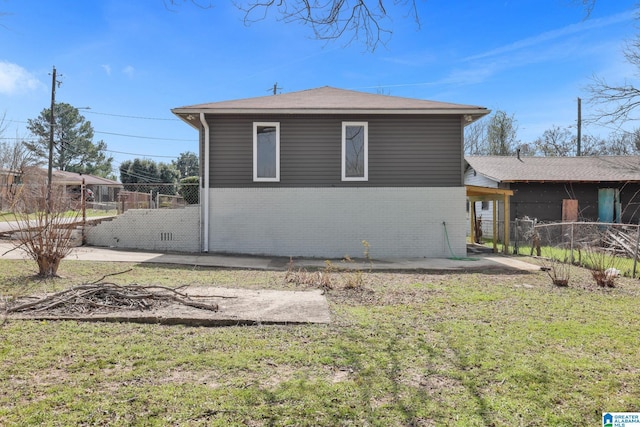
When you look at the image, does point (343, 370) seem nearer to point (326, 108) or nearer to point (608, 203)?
point (326, 108)

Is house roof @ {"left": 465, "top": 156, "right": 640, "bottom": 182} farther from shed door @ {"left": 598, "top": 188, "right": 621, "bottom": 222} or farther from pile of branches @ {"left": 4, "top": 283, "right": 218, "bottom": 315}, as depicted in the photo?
pile of branches @ {"left": 4, "top": 283, "right": 218, "bottom": 315}

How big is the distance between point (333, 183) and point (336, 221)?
113cm

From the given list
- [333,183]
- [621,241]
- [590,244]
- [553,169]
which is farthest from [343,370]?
[553,169]

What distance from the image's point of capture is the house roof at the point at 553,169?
17.4 m

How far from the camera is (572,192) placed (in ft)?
59.4

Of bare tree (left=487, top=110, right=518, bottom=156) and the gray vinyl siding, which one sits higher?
bare tree (left=487, top=110, right=518, bottom=156)

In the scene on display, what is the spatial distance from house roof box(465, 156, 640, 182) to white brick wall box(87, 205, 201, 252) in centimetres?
1324

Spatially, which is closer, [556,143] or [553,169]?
[553,169]

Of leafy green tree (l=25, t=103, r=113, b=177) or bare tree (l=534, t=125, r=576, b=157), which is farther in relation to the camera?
leafy green tree (l=25, t=103, r=113, b=177)

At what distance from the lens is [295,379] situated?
3035 millimetres

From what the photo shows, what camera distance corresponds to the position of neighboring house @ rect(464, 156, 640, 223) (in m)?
17.6

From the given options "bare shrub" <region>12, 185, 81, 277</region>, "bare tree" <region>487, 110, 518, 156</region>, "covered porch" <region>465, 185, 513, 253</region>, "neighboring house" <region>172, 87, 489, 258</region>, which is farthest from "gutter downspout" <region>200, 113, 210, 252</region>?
"bare tree" <region>487, 110, 518, 156</region>

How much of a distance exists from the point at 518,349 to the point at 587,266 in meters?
7.65

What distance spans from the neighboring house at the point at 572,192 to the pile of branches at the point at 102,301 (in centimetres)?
1583
